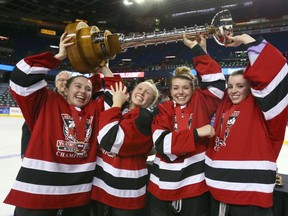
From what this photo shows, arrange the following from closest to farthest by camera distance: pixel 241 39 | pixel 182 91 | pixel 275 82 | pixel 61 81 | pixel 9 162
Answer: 1. pixel 275 82
2. pixel 241 39
3. pixel 182 91
4. pixel 61 81
5. pixel 9 162

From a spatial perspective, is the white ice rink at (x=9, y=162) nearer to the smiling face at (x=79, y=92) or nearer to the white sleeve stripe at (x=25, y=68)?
the smiling face at (x=79, y=92)

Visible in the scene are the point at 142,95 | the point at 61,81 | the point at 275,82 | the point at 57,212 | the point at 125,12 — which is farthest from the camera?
the point at 125,12

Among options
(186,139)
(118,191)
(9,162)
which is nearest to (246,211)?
(186,139)

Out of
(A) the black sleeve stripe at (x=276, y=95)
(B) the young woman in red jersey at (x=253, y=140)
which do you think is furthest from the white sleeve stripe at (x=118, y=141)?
(A) the black sleeve stripe at (x=276, y=95)

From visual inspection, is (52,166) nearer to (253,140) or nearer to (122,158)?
(122,158)

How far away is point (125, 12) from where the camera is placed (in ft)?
57.8

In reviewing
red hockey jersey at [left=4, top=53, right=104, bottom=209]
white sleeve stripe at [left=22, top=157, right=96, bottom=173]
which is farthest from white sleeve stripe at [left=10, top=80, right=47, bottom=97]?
white sleeve stripe at [left=22, top=157, right=96, bottom=173]

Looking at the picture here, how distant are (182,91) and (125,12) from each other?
683 inches

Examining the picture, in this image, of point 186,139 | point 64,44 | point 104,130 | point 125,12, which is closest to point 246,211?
point 186,139

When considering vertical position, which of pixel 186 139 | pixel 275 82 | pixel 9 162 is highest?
pixel 275 82

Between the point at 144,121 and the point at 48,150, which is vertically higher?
the point at 144,121

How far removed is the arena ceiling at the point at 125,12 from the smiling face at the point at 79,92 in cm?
1459

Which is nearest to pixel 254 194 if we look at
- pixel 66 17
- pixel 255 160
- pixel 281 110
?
pixel 255 160

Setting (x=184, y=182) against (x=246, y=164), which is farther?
(x=184, y=182)
